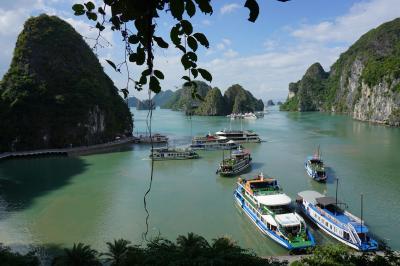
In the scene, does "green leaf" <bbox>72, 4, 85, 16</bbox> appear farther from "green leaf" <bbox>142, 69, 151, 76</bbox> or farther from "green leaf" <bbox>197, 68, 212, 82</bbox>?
"green leaf" <bbox>197, 68, 212, 82</bbox>

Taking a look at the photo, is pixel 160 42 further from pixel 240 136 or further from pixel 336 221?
pixel 240 136

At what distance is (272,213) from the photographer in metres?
21.5

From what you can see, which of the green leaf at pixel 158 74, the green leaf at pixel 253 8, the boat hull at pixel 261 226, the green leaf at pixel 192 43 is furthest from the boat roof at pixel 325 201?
the green leaf at pixel 253 8

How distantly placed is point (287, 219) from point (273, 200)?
2569 mm

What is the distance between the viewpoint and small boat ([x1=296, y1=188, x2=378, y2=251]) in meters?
18.6

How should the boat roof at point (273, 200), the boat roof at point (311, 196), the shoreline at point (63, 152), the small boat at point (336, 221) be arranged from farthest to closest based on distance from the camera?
the shoreline at point (63, 152), the boat roof at point (311, 196), the boat roof at point (273, 200), the small boat at point (336, 221)

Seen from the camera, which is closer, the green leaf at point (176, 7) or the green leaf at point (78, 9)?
the green leaf at point (176, 7)

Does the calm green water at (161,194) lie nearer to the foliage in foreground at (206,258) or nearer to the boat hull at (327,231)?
the boat hull at (327,231)

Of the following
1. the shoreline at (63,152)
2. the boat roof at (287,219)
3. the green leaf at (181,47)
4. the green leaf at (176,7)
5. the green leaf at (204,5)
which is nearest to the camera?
the green leaf at (176,7)

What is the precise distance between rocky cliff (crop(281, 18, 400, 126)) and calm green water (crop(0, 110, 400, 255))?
4775cm

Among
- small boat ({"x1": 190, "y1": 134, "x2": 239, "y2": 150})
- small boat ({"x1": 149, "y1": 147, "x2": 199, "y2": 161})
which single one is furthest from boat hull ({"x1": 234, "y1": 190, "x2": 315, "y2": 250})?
small boat ({"x1": 190, "y1": 134, "x2": 239, "y2": 150})

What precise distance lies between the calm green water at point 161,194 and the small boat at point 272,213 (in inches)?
25.3

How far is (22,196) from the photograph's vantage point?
2970 centimetres

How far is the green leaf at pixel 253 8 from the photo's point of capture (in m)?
2.20
